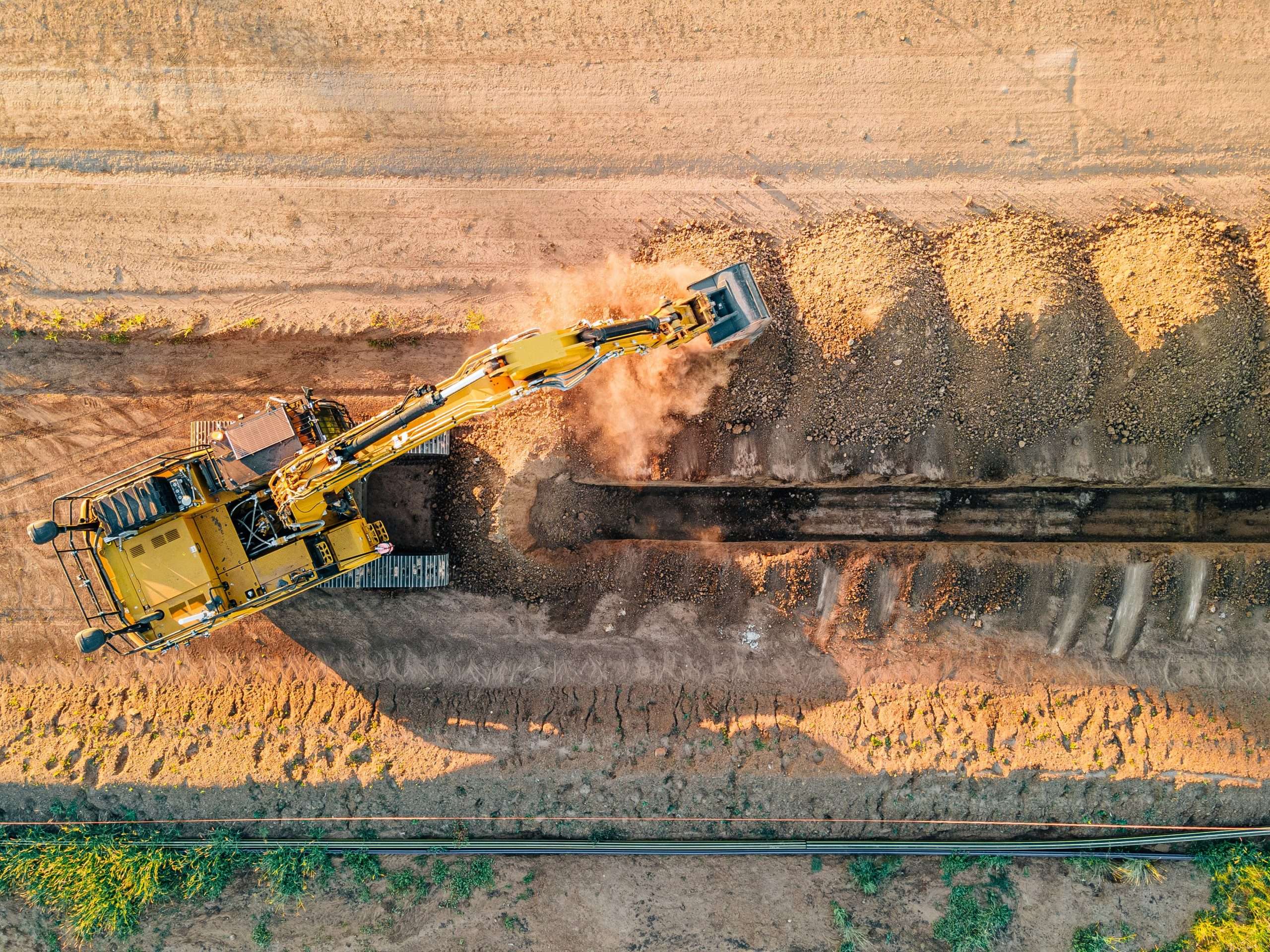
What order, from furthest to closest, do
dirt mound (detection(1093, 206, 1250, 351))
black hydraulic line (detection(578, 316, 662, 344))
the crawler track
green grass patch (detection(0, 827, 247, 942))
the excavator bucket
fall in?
the crawler track < green grass patch (detection(0, 827, 247, 942)) < dirt mound (detection(1093, 206, 1250, 351)) < the excavator bucket < black hydraulic line (detection(578, 316, 662, 344))

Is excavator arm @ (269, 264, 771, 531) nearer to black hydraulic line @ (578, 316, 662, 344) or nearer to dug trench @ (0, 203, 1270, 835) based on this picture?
black hydraulic line @ (578, 316, 662, 344)

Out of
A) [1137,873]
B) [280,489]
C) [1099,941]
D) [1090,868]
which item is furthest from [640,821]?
[1137,873]

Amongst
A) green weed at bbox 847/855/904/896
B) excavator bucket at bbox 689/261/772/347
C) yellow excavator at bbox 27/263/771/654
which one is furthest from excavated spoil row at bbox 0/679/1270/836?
excavator bucket at bbox 689/261/772/347

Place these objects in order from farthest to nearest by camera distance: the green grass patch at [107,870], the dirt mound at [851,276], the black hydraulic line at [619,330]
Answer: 1. the green grass patch at [107,870]
2. the dirt mound at [851,276]
3. the black hydraulic line at [619,330]

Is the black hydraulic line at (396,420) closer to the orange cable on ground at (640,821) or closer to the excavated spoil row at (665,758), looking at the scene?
the excavated spoil row at (665,758)

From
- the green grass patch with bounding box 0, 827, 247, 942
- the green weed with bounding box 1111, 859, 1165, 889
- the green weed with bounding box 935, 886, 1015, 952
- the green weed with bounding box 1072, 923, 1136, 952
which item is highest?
the green grass patch with bounding box 0, 827, 247, 942

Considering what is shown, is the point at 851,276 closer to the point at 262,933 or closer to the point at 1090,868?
the point at 1090,868

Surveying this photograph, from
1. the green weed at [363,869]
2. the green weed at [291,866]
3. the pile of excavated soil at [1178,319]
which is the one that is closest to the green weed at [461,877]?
the green weed at [363,869]
